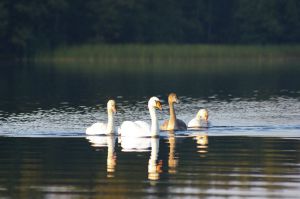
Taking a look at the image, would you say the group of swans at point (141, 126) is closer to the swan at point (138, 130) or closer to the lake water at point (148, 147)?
the swan at point (138, 130)

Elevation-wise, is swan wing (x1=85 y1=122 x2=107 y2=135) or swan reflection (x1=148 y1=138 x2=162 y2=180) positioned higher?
swan reflection (x1=148 y1=138 x2=162 y2=180)

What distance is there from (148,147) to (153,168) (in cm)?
352

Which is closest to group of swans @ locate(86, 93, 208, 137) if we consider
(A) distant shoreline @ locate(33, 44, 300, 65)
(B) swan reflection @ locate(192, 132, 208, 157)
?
(B) swan reflection @ locate(192, 132, 208, 157)

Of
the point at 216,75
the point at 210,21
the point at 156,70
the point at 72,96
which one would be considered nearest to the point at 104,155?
the point at 72,96

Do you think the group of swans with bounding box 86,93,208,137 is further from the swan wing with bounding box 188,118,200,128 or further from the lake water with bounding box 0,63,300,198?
the lake water with bounding box 0,63,300,198

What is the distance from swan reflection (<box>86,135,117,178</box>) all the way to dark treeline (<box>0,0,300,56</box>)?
5197cm

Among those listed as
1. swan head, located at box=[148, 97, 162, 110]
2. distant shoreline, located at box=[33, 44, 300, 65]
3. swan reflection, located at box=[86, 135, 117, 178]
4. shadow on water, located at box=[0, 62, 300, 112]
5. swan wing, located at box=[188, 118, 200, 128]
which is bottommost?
distant shoreline, located at box=[33, 44, 300, 65]

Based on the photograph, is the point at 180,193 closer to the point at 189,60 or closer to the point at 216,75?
the point at 216,75

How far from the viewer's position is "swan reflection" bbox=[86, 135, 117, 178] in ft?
59.9

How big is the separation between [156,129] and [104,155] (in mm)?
3678

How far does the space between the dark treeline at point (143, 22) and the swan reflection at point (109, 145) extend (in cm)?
5197

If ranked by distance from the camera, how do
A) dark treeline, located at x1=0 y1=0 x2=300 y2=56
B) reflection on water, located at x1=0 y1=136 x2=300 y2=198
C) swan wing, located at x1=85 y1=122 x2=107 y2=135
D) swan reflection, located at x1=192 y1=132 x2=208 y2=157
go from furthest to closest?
dark treeline, located at x1=0 y1=0 x2=300 y2=56 → swan wing, located at x1=85 y1=122 x2=107 y2=135 → swan reflection, located at x1=192 y1=132 x2=208 y2=157 → reflection on water, located at x1=0 y1=136 x2=300 y2=198

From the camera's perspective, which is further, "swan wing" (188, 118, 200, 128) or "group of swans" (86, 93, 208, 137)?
"swan wing" (188, 118, 200, 128)

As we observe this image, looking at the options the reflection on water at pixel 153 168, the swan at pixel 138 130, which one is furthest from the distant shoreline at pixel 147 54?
the reflection on water at pixel 153 168
